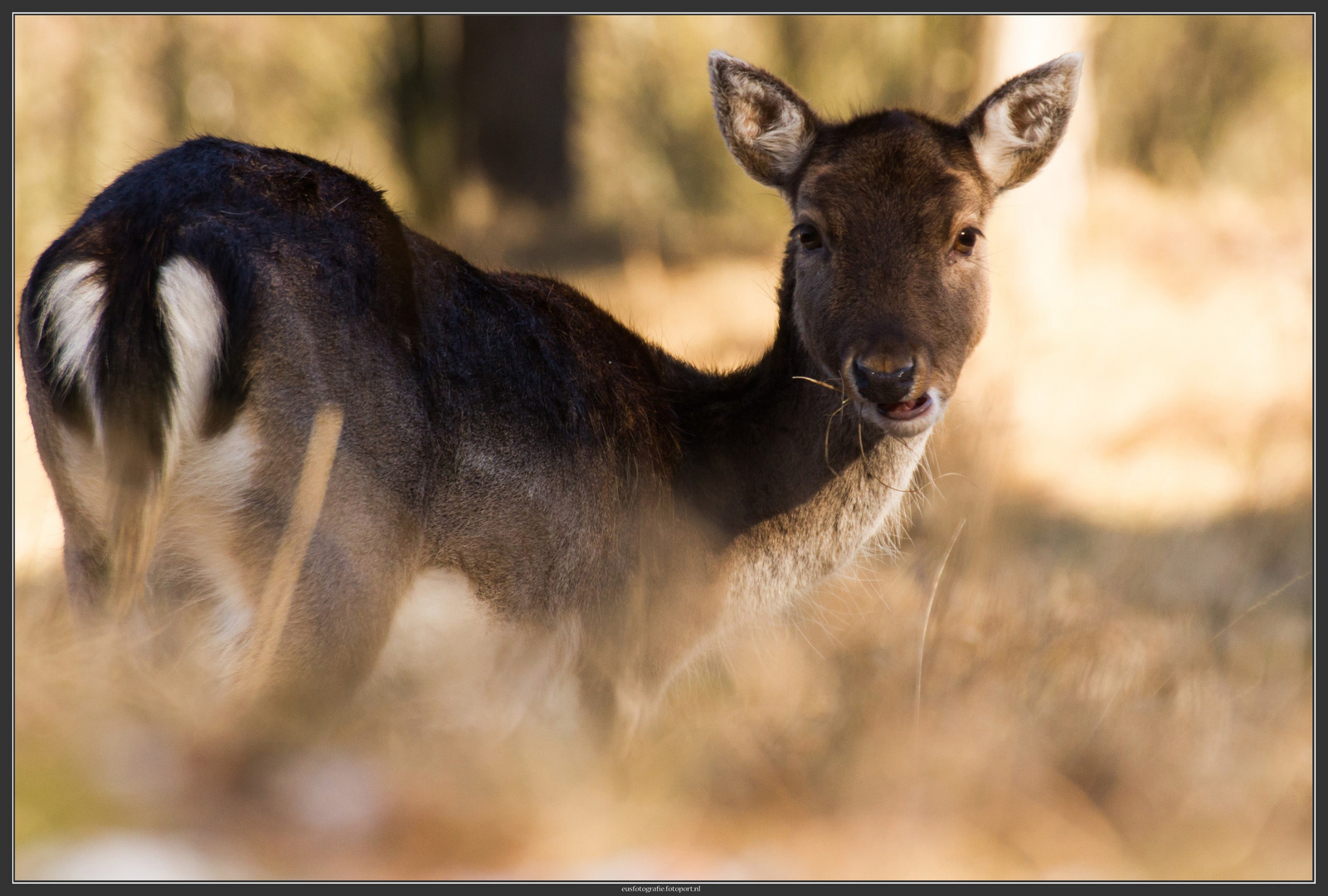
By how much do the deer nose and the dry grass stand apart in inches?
41.9

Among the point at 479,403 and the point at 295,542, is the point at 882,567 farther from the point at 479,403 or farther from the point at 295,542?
the point at 295,542

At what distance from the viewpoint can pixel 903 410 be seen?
3.44 metres

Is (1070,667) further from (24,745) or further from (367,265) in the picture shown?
(24,745)

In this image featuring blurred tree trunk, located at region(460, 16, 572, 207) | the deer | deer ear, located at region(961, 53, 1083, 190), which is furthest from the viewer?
blurred tree trunk, located at region(460, 16, 572, 207)

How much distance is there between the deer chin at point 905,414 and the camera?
3.44 metres

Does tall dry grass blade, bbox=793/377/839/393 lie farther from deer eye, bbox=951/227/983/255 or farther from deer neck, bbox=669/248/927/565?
deer eye, bbox=951/227/983/255

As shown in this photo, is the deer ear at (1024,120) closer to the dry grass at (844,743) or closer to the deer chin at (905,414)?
the deer chin at (905,414)

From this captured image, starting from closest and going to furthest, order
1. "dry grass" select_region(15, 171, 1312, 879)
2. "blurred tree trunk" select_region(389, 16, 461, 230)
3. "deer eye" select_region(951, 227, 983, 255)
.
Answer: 1. "dry grass" select_region(15, 171, 1312, 879)
2. "deer eye" select_region(951, 227, 983, 255)
3. "blurred tree trunk" select_region(389, 16, 461, 230)

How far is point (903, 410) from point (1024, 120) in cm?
139

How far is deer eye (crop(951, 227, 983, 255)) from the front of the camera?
378cm

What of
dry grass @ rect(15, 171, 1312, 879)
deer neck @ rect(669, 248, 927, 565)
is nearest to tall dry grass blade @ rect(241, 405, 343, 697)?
dry grass @ rect(15, 171, 1312, 879)

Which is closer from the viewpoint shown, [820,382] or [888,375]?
[888,375]

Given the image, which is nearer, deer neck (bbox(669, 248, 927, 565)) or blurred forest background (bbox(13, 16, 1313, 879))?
blurred forest background (bbox(13, 16, 1313, 879))

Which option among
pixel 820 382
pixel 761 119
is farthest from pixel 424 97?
pixel 820 382
